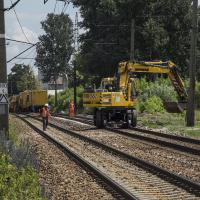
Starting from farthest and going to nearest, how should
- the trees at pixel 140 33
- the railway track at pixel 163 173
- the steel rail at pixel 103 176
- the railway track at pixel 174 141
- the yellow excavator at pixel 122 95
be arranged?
1. the trees at pixel 140 33
2. the yellow excavator at pixel 122 95
3. the railway track at pixel 174 141
4. the railway track at pixel 163 173
5. the steel rail at pixel 103 176

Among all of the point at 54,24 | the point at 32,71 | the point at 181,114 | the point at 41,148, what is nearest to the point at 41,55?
the point at 54,24

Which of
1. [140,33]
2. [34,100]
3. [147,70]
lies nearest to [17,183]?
[147,70]

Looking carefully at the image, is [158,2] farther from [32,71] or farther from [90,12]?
[32,71]

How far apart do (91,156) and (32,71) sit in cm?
14900

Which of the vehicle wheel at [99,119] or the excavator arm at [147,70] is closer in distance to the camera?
the excavator arm at [147,70]

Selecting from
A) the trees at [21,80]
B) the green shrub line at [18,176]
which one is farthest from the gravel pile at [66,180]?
the trees at [21,80]

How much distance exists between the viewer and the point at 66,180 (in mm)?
14734

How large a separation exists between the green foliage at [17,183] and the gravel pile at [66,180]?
23.5 inches

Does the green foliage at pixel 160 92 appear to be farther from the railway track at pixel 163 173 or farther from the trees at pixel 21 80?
the trees at pixel 21 80

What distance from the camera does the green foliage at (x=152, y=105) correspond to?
51062 mm

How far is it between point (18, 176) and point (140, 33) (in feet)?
189

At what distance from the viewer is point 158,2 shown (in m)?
69.0

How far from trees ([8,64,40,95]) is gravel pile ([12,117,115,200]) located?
438 ft

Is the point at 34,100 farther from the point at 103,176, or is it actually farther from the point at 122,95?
the point at 103,176
